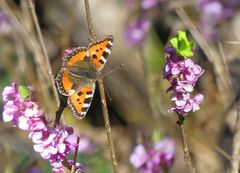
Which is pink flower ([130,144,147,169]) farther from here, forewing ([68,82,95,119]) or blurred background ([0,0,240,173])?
forewing ([68,82,95,119])

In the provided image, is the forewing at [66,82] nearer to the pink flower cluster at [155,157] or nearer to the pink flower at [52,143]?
the pink flower at [52,143]

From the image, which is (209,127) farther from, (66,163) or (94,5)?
(66,163)

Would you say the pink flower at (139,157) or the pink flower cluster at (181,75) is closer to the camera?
the pink flower cluster at (181,75)

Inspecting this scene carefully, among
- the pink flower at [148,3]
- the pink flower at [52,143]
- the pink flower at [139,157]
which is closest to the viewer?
the pink flower at [52,143]

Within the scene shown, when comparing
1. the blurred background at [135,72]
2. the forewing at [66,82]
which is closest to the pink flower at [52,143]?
the forewing at [66,82]

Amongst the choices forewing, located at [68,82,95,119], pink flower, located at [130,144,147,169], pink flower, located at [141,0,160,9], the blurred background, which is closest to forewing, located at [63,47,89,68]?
forewing, located at [68,82,95,119]

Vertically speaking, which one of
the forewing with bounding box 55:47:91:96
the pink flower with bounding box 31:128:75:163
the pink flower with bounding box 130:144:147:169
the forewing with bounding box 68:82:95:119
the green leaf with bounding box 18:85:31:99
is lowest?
the pink flower with bounding box 130:144:147:169
